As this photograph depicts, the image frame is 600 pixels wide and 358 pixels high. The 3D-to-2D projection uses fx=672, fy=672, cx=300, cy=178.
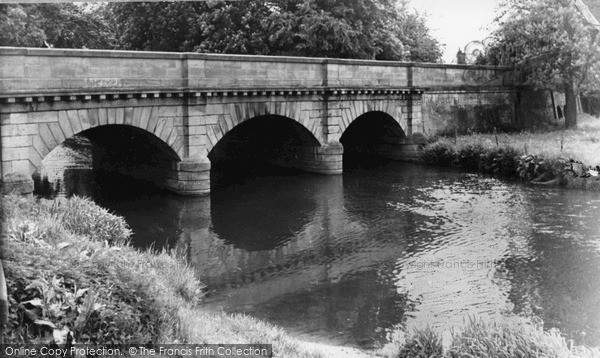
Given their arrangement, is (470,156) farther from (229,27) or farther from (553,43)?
(229,27)

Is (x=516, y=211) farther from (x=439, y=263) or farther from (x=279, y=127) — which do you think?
(x=279, y=127)

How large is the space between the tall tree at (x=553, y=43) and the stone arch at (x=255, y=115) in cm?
1464

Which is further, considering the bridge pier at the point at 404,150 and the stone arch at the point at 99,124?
the bridge pier at the point at 404,150

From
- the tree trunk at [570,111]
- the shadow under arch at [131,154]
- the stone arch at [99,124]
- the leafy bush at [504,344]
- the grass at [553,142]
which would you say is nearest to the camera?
the leafy bush at [504,344]

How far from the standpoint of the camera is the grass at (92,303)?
7.14 metres

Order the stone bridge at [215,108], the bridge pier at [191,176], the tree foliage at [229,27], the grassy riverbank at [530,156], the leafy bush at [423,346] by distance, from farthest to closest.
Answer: the tree foliage at [229,27]
the grassy riverbank at [530,156]
the bridge pier at [191,176]
the stone bridge at [215,108]
the leafy bush at [423,346]

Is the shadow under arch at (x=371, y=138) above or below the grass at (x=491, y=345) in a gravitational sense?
above

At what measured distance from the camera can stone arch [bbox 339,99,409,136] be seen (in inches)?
1147

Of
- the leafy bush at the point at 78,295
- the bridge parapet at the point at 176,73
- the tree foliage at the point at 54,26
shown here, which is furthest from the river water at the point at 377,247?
the tree foliage at the point at 54,26

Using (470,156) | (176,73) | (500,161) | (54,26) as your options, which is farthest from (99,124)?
(54,26)

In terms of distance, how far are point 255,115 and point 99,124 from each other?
652 centimetres

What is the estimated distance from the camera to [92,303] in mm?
7430

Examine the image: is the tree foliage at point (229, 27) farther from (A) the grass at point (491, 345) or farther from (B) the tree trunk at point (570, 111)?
(A) the grass at point (491, 345)

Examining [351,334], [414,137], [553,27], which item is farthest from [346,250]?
[553,27]
